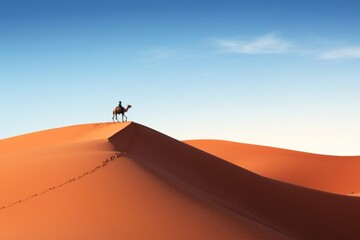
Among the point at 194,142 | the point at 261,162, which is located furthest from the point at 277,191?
the point at 194,142

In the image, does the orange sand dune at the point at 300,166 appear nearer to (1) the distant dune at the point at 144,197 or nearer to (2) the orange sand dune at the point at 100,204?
(1) the distant dune at the point at 144,197

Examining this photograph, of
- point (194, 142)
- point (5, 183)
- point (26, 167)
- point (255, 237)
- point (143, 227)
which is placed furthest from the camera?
point (194, 142)

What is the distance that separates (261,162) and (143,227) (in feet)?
137

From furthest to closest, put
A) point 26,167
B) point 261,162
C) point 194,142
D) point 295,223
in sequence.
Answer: point 194,142, point 261,162, point 295,223, point 26,167

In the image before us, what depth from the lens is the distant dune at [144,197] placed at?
1059 centimetres

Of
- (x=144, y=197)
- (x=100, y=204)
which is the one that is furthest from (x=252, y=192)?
(x=100, y=204)

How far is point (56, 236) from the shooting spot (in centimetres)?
957

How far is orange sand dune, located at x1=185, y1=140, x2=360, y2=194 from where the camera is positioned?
45375 mm

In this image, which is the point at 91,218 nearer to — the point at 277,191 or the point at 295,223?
the point at 295,223

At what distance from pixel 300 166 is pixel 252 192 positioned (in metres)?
29.3

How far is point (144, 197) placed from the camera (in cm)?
1207

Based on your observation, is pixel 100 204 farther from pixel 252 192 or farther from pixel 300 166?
pixel 300 166

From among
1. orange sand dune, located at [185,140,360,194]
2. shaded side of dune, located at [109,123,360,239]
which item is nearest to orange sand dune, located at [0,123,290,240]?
shaded side of dune, located at [109,123,360,239]

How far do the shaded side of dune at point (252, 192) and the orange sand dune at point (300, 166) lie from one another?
20901 millimetres
